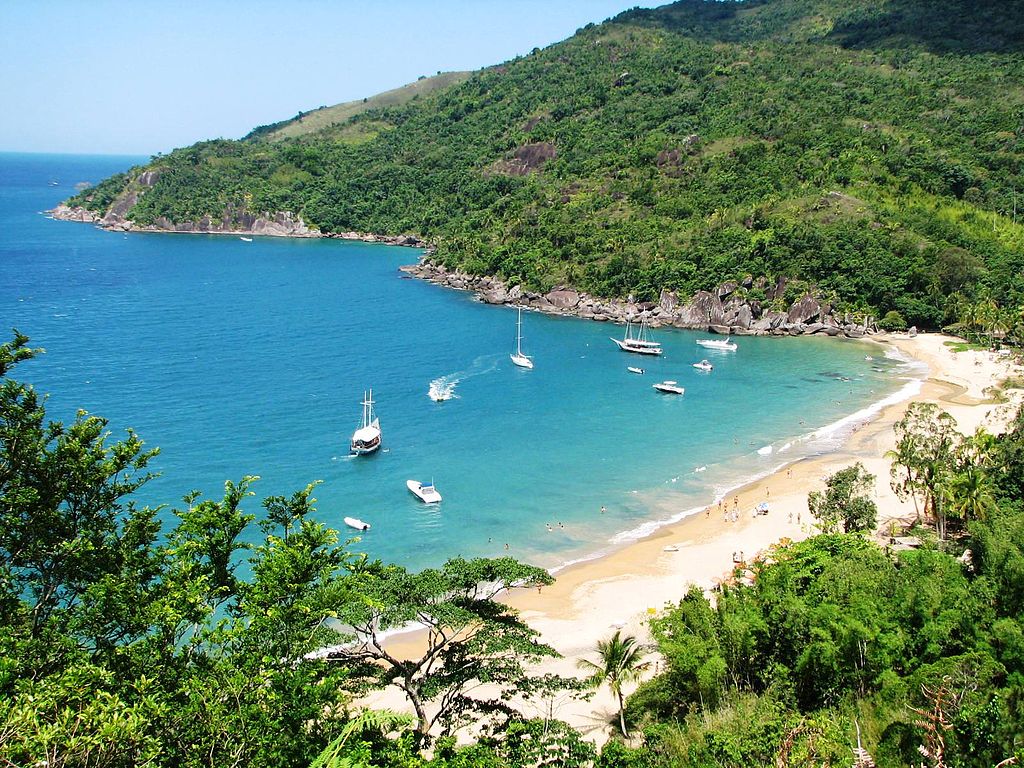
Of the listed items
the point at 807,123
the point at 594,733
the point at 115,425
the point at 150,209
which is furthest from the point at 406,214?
the point at 594,733

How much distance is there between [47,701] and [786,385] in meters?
62.3

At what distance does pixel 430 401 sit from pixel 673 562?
28.3m

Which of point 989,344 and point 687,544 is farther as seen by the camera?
Answer: point 989,344

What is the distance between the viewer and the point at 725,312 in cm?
8556

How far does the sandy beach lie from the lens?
28.6m

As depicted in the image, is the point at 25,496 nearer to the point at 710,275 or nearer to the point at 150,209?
the point at 710,275

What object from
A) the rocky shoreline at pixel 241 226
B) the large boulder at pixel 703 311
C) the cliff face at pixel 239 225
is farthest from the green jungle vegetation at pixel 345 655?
the cliff face at pixel 239 225

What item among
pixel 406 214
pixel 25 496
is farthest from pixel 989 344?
pixel 406 214

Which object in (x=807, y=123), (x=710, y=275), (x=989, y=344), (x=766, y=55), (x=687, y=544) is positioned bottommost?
→ (x=687, y=544)

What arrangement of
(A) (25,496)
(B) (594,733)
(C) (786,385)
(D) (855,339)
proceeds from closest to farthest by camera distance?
(A) (25,496) < (B) (594,733) < (C) (786,385) < (D) (855,339)

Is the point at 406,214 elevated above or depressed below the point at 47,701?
above

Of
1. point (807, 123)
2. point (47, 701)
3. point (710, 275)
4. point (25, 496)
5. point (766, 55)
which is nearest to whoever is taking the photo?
point (47, 701)

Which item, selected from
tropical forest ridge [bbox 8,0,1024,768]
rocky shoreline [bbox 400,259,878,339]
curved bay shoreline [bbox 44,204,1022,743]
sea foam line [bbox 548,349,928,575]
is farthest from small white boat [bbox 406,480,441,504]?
rocky shoreline [bbox 400,259,878,339]

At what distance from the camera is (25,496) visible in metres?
13.6
